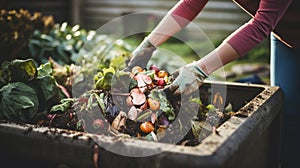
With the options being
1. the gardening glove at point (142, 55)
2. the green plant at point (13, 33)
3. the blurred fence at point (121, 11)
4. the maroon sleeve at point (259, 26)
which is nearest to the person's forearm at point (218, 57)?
the maroon sleeve at point (259, 26)

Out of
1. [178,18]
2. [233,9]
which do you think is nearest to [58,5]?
[233,9]

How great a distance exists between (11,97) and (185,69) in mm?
680

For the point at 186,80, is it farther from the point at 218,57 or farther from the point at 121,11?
the point at 121,11

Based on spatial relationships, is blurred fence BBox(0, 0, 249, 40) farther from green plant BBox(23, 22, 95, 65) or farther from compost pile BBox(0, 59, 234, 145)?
compost pile BBox(0, 59, 234, 145)

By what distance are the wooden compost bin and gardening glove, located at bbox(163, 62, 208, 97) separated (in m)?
0.20

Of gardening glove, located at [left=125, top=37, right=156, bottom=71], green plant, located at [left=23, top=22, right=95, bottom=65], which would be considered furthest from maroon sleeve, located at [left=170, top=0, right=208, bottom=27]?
green plant, located at [left=23, top=22, right=95, bottom=65]

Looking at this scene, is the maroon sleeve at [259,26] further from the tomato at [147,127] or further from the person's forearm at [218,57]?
the tomato at [147,127]

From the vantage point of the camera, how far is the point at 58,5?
6.26 metres

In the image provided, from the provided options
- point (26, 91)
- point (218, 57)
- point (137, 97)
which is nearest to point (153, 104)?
point (137, 97)

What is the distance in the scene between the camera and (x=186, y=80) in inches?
59.9

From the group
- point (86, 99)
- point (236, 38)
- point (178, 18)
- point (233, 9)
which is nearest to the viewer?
point (236, 38)

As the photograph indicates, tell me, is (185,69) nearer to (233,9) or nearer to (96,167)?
(96,167)

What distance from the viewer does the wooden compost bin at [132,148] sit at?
3.65 ft

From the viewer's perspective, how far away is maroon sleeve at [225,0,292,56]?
1475mm
